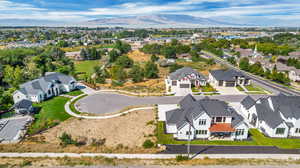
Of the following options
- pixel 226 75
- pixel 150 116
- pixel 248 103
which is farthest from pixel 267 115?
pixel 226 75

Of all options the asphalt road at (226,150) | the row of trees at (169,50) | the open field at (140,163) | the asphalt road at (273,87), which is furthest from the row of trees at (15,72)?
the asphalt road at (273,87)

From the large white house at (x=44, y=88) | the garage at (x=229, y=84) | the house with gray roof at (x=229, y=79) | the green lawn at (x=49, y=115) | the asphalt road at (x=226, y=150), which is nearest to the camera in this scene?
the asphalt road at (x=226, y=150)

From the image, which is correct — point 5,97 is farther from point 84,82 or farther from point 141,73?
point 141,73

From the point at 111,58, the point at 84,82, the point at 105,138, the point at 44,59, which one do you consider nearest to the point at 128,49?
the point at 111,58

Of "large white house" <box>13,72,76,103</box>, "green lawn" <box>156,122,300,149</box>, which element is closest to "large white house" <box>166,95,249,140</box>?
"green lawn" <box>156,122,300,149</box>

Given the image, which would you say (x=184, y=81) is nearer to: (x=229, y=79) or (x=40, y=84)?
(x=229, y=79)

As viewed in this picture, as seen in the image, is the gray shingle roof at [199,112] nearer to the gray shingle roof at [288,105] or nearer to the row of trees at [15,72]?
the gray shingle roof at [288,105]
